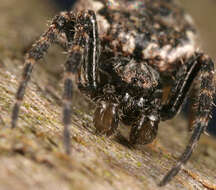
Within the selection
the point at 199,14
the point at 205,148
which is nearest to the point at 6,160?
the point at 205,148

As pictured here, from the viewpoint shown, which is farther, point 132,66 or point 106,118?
point 132,66

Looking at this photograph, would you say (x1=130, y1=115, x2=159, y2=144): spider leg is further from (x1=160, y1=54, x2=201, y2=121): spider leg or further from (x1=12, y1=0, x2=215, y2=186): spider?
(x1=160, y1=54, x2=201, y2=121): spider leg

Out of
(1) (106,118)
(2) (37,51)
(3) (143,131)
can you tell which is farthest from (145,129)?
(2) (37,51)

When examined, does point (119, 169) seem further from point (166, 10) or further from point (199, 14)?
point (199, 14)

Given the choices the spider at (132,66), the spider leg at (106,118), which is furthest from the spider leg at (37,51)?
the spider leg at (106,118)

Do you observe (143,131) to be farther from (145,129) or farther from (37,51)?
(37,51)
